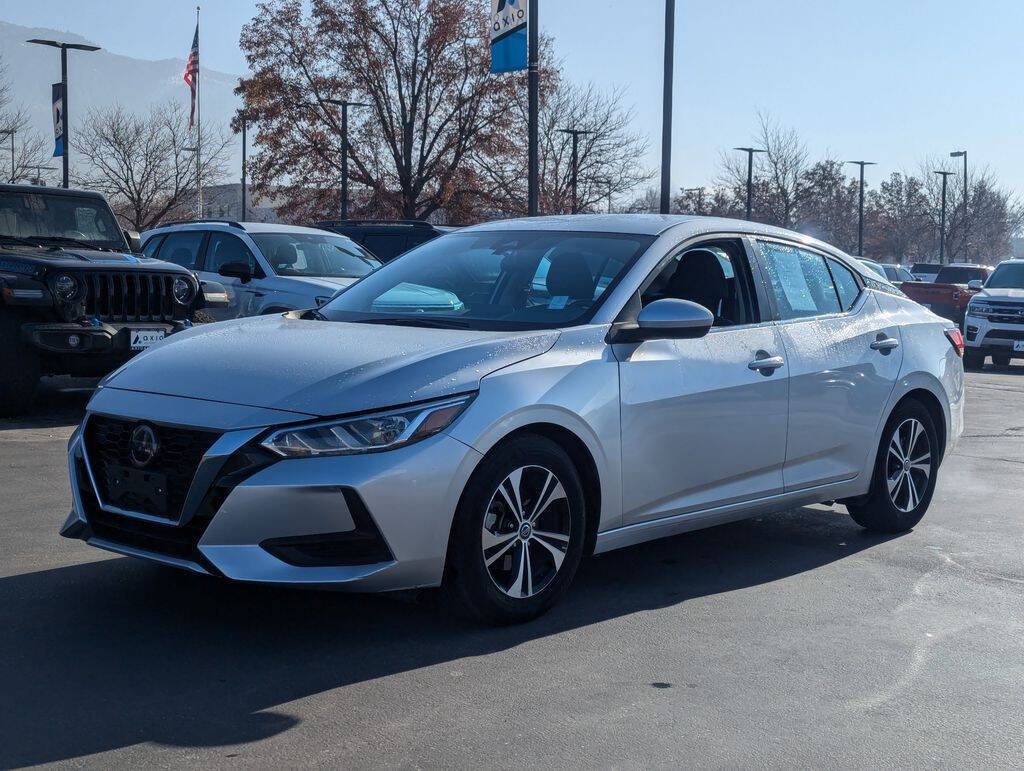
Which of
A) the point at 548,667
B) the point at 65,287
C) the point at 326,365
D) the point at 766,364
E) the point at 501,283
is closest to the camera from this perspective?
the point at 548,667

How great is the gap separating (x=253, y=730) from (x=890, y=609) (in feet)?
9.36

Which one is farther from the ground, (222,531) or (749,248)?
(749,248)

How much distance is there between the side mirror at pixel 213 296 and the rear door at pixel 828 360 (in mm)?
6338

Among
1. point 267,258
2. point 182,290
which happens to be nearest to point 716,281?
point 182,290

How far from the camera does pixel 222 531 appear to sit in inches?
165

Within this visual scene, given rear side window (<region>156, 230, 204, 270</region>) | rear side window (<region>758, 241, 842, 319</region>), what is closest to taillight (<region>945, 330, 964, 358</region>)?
rear side window (<region>758, 241, 842, 319</region>)

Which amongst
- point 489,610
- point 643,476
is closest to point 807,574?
point 643,476

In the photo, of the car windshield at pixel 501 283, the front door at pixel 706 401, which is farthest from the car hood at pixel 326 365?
the front door at pixel 706 401

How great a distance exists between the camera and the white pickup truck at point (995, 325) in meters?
20.3

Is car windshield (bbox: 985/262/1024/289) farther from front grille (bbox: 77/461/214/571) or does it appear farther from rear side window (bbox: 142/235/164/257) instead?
front grille (bbox: 77/461/214/571)

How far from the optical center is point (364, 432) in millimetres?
4254

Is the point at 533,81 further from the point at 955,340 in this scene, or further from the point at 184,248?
the point at 955,340

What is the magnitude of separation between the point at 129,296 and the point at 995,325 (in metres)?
15.0

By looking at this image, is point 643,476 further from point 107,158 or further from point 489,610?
point 107,158
